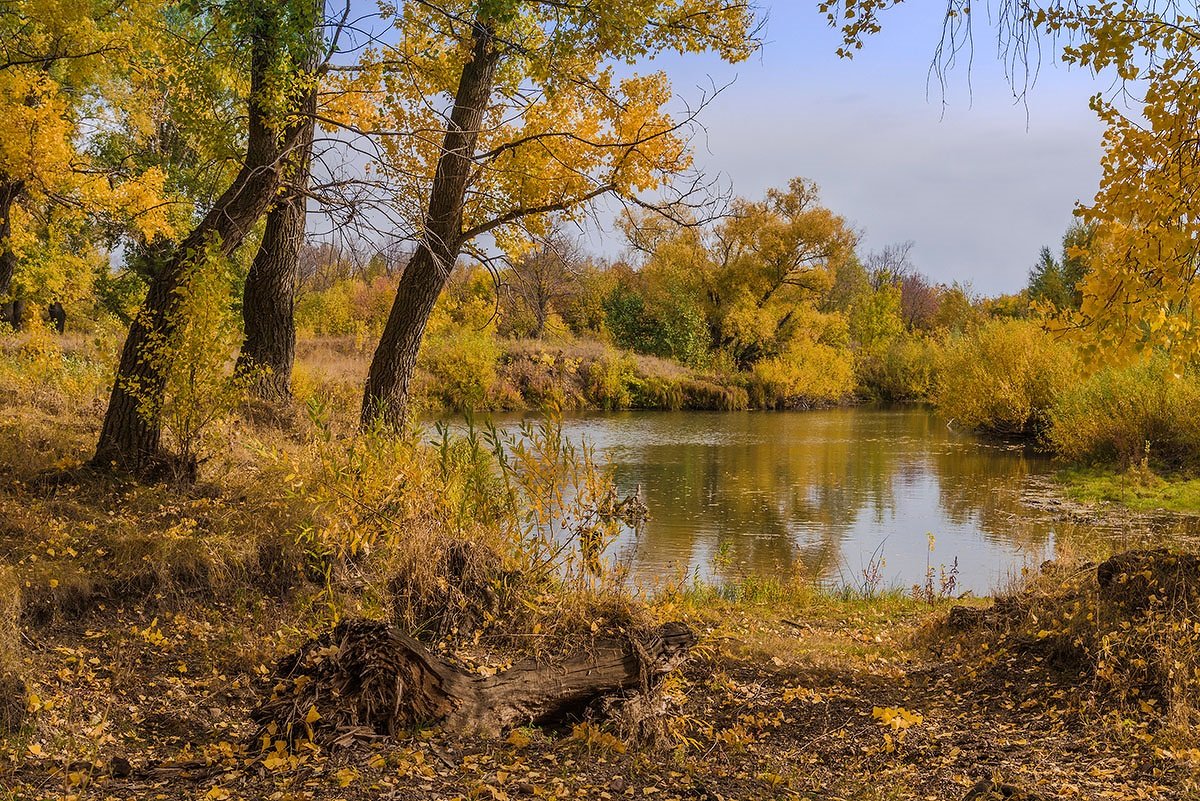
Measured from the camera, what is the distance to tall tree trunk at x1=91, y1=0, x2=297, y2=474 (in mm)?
6629

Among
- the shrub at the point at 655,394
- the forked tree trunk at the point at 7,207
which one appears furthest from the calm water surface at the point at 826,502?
the forked tree trunk at the point at 7,207

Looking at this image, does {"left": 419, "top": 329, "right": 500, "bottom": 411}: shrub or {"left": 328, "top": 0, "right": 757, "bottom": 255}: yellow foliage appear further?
{"left": 419, "top": 329, "right": 500, "bottom": 411}: shrub

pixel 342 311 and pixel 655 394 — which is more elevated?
pixel 342 311

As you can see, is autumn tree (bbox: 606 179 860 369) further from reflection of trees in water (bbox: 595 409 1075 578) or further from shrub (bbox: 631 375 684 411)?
reflection of trees in water (bbox: 595 409 1075 578)

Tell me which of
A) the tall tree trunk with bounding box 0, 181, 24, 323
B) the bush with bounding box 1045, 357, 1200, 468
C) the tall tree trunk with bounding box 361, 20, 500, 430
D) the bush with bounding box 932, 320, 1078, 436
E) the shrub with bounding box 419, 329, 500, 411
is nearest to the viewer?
the tall tree trunk with bounding box 361, 20, 500, 430

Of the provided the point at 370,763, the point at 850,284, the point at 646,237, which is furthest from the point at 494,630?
the point at 850,284

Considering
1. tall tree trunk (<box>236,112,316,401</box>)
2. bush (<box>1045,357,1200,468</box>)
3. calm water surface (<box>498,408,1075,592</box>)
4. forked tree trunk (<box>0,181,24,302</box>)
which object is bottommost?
calm water surface (<box>498,408,1075,592</box>)

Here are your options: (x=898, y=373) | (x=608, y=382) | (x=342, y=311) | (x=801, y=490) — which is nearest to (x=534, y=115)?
(x=801, y=490)

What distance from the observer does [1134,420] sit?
16.4 metres

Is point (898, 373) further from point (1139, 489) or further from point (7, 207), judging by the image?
point (7, 207)

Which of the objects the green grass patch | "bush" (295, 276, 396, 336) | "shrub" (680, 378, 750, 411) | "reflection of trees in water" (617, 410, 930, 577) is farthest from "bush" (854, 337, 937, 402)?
the green grass patch

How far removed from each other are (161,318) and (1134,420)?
16680 millimetres

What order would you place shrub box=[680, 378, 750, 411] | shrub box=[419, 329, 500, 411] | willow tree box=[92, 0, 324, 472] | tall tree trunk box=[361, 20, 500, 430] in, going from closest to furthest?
willow tree box=[92, 0, 324, 472]
tall tree trunk box=[361, 20, 500, 430]
shrub box=[419, 329, 500, 411]
shrub box=[680, 378, 750, 411]

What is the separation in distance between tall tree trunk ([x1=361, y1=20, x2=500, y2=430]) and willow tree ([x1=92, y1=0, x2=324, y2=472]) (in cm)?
163
